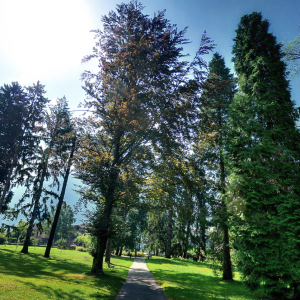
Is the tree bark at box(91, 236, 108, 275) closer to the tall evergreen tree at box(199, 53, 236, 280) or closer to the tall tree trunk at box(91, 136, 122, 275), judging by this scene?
the tall tree trunk at box(91, 136, 122, 275)

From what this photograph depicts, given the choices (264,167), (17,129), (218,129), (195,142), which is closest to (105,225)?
(195,142)

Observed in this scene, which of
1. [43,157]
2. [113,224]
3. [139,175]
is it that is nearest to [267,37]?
[139,175]

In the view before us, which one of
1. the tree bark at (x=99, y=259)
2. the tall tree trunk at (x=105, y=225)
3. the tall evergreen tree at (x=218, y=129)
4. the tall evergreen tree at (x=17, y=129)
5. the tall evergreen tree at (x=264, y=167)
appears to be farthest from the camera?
the tall evergreen tree at (x=17, y=129)

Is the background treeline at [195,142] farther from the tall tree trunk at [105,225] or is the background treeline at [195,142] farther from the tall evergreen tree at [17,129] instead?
the tall evergreen tree at [17,129]

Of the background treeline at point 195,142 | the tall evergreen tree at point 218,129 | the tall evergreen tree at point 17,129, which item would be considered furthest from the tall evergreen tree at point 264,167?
the tall evergreen tree at point 17,129

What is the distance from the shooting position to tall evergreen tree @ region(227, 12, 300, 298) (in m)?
8.64

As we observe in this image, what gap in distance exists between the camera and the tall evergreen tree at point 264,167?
28.3 ft

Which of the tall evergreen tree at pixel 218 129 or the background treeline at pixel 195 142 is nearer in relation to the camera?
the background treeline at pixel 195 142

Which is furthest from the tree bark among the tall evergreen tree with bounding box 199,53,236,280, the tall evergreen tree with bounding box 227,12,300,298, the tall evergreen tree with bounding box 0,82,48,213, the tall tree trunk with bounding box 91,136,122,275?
the tall evergreen tree with bounding box 0,82,48,213

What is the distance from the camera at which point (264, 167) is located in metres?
9.69

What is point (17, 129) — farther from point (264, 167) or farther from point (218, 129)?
point (264, 167)

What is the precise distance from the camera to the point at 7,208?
72.4 feet

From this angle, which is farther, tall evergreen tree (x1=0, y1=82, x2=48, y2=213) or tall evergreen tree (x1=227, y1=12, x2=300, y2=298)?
tall evergreen tree (x1=0, y1=82, x2=48, y2=213)

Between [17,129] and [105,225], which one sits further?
[17,129]
